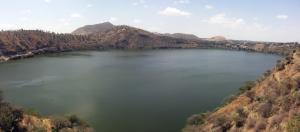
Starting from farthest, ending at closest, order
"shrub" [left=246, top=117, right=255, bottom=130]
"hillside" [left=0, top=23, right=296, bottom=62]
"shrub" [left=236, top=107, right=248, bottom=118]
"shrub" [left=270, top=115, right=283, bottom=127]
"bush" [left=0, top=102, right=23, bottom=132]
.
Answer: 1. "hillside" [left=0, top=23, right=296, bottom=62]
2. "shrub" [left=236, top=107, right=248, bottom=118]
3. "bush" [left=0, top=102, right=23, bottom=132]
4. "shrub" [left=246, top=117, right=255, bottom=130]
5. "shrub" [left=270, top=115, right=283, bottom=127]

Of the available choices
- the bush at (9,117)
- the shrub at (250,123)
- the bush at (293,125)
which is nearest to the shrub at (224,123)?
the shrub at (250,123)

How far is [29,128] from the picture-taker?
21156mm

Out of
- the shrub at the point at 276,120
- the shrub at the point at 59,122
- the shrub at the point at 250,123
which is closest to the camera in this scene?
the shrub at the point at 276,120

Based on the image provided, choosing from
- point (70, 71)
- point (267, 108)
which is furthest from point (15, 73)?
point (267, 108)

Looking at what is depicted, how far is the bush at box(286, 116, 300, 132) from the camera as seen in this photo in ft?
43.4

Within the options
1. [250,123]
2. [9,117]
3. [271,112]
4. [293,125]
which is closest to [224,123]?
[250,123]

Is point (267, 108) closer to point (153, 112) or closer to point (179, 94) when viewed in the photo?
point (153, 112)

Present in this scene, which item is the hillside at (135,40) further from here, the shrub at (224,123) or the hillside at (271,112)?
the shrub at (224,123)

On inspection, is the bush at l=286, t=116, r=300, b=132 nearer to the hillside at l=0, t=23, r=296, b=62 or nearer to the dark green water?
the dark green water

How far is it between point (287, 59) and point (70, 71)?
60571 mm

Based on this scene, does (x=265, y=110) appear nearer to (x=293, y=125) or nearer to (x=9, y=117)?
(x=293, y=125)

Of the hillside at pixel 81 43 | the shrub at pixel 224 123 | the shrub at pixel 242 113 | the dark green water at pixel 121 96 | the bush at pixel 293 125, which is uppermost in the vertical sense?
the hillside at pixel 81 43

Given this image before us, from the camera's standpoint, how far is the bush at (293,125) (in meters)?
13.2

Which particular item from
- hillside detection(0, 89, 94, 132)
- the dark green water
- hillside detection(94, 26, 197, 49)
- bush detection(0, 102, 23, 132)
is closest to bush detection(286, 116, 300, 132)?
the dark green water
